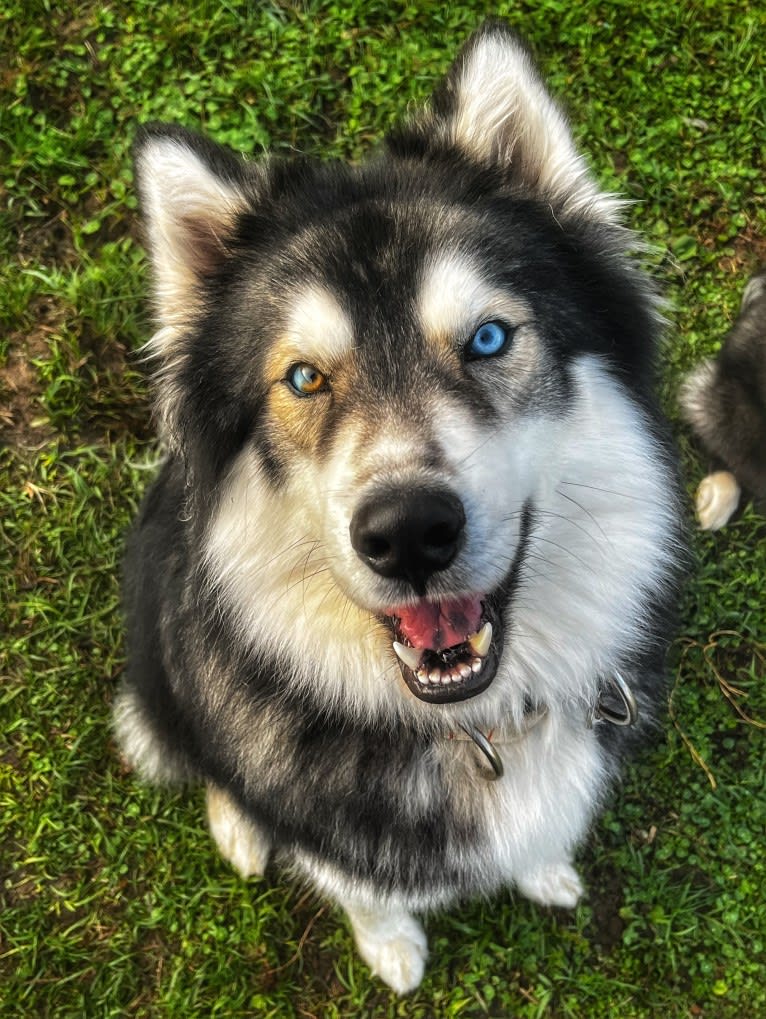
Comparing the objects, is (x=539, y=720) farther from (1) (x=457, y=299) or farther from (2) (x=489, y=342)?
(1) (x=457, y=299)

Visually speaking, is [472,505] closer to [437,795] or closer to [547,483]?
[547,483]

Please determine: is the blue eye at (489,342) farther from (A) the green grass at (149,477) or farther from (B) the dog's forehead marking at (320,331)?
(A) the green grass at (149,477)

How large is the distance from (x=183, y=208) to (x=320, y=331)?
1.66 ft

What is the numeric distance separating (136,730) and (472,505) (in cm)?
210

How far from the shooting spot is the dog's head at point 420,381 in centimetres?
180

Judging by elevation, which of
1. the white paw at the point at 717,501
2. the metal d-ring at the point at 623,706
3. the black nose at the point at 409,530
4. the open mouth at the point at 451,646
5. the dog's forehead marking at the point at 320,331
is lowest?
the metal d-ring at the point at 623,706

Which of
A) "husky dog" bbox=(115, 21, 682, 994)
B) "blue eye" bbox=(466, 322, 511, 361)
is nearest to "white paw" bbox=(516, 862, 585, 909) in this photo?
"husky dog" bbox=(115, 21, 682, 994)

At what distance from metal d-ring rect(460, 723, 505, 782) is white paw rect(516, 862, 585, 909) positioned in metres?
1.01

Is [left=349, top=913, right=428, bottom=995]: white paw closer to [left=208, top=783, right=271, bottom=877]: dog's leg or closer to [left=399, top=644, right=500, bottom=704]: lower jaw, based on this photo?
[left=208, top=783, right=271, bottom=877]: dog's leg

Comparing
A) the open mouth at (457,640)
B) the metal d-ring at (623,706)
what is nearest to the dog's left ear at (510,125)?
the open mouth at (457,640)

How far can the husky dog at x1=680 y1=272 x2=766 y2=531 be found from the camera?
3.22 meters

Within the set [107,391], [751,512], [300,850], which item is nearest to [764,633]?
[751,512]

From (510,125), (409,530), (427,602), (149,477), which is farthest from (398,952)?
(510,125)

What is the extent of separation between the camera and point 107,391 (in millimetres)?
3648
